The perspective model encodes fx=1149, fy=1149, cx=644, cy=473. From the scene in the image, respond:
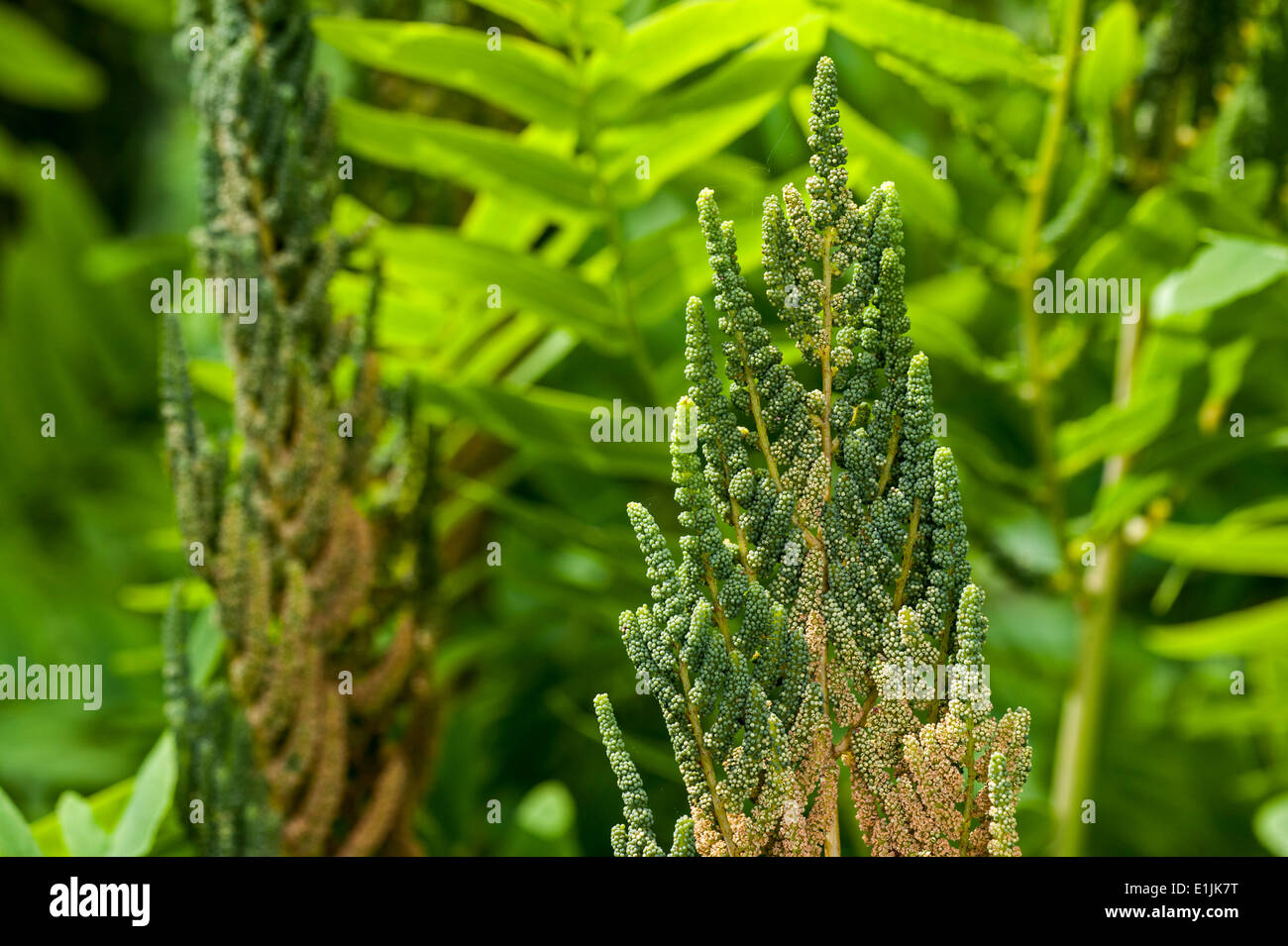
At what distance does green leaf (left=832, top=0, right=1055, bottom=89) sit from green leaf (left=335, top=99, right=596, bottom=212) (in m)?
0.15

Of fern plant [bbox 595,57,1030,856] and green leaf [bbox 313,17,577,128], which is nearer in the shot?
fern plant [bbox 595,57,1030,856]

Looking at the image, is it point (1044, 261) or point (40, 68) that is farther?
point (40, 68)

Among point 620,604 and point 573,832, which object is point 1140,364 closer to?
point 620,604

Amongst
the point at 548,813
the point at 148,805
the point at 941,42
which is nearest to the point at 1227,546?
the point at 941,42

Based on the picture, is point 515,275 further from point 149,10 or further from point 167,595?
point 149,10

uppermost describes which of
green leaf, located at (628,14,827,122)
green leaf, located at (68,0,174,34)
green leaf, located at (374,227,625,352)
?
green leaf, located at (68,0,174,34)

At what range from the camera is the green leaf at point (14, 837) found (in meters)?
0.46

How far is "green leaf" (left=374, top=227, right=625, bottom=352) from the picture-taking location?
58 cm

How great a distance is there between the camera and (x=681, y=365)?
2.01 feet

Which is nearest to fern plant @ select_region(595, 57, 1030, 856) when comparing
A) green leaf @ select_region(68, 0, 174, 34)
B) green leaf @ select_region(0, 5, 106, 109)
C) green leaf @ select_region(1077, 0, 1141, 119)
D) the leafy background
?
the leafy background

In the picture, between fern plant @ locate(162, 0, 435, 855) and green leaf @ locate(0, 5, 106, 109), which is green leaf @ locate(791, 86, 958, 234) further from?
green leaf @ locate(0, 5, 106, 109)

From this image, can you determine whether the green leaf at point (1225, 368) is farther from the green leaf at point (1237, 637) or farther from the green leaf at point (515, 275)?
the green leaf at point (515, 275)

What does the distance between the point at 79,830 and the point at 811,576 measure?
13.6 inches
